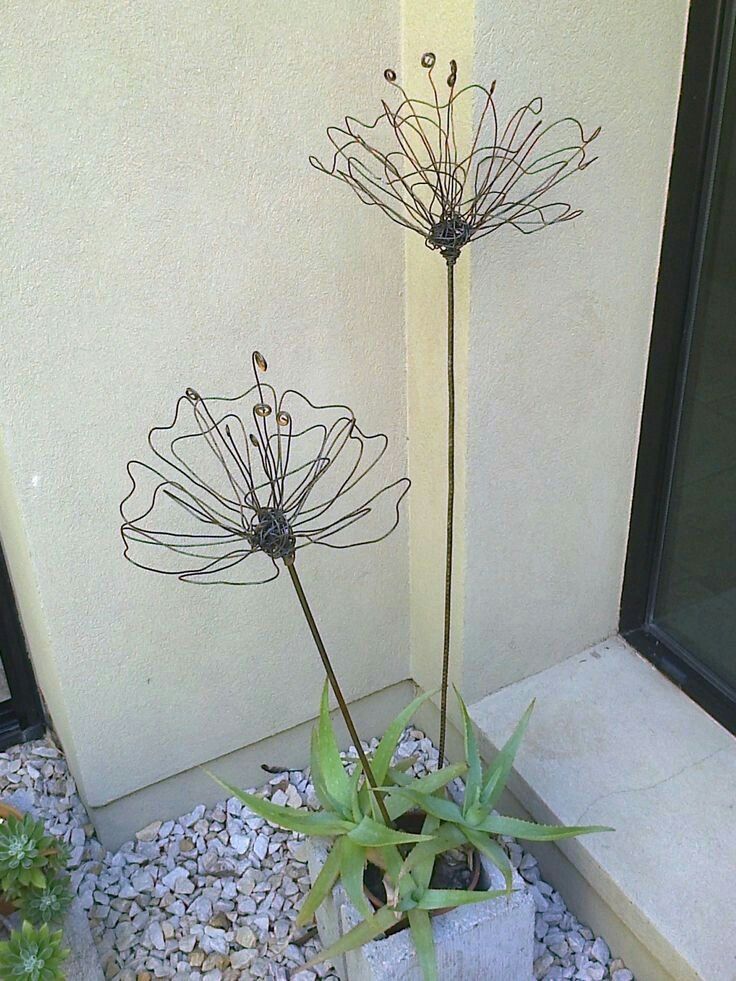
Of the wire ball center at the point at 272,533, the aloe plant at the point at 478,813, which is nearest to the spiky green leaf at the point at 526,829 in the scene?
the aloe plant at the point at 478,813

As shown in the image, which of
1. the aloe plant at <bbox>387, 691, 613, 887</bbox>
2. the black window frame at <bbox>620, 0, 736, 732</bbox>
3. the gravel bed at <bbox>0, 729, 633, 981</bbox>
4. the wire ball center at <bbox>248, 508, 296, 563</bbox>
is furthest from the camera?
the gravel bed at <bbox>0, 729, 633, 981</bbox>

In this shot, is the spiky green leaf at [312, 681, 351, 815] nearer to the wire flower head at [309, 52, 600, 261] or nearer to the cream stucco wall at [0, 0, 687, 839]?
the cream stucco wall at [0, 0, 687, 839]

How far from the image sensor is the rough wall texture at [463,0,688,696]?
1.54m

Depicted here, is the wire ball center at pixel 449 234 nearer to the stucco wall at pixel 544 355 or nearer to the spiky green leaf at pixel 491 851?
the stucco wall at pixel 544 355

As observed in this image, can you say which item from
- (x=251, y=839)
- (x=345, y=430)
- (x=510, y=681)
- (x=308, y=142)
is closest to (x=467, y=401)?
(x=345, y=430)

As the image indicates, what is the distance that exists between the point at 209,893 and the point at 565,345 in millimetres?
1296

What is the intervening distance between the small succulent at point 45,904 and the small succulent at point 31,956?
13cm

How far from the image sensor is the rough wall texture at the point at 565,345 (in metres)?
1.54

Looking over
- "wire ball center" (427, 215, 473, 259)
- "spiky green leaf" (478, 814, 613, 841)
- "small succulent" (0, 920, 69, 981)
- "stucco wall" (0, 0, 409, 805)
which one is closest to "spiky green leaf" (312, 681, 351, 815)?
"spiky green leaf" (478, 814, 613, 841)

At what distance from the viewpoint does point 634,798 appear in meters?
1.77

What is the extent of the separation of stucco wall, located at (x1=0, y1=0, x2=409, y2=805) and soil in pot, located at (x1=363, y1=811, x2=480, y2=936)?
45 cm

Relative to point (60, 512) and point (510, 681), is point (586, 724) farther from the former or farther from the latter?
point (60, 512)

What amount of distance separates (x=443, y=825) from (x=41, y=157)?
1244 millimetres

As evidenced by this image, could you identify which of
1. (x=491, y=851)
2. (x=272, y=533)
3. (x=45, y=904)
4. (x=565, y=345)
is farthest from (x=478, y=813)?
(x=565, y=345)
